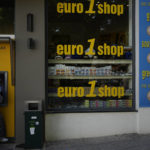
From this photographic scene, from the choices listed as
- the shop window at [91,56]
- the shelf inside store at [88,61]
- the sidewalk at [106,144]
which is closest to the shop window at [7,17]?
the shop window at [91,56]

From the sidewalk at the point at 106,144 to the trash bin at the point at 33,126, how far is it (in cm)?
29

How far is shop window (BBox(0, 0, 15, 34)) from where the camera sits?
20.7 feet

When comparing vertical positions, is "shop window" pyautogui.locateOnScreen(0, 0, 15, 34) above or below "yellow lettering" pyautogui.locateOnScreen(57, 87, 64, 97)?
above

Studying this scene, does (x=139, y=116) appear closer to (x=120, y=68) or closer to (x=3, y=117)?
(x=120, y=68)

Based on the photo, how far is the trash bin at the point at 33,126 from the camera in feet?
17.6

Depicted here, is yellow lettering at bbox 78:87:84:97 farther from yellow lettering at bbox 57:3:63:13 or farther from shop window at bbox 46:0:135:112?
yellow lettering at bbox 57:3:63:13

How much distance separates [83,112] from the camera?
6133 millimetres

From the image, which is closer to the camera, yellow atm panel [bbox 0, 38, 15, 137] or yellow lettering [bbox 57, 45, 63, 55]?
→ yellow atm panel [bbox 0, 38, 15, 137]

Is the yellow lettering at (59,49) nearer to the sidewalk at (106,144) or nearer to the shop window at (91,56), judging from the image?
the shop window at (91,56)

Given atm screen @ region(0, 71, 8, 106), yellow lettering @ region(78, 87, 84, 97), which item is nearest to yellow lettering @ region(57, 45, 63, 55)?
yellow lettering @ region(78, 87, 84, 97)

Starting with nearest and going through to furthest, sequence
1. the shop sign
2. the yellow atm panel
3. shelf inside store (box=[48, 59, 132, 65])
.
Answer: the yellow atm panel
the shop sign
shelf inside store (box=[48, 59, 132, 65])

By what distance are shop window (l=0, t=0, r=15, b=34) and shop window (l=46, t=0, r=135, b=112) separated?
3.71 feet

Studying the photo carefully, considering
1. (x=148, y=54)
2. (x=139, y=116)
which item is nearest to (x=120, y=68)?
(x=148, y=54)

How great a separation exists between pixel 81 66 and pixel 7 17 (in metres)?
2.50
